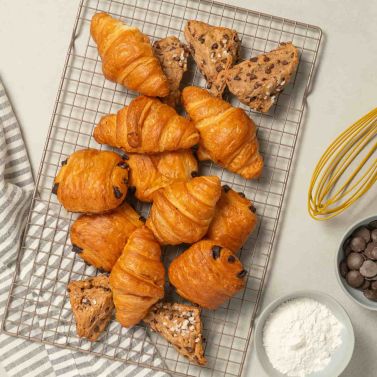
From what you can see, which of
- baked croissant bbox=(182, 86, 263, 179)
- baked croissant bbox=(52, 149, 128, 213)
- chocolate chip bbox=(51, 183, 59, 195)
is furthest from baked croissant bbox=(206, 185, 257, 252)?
chocolate chip bbox=(51, 183, 59, 195)

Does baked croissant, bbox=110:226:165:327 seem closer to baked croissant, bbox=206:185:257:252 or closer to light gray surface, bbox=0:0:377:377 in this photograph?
baked croissant, bbox=206:185:257:252

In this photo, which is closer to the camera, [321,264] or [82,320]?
[82,320]

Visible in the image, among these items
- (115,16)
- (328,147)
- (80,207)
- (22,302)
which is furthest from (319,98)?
(22,302)

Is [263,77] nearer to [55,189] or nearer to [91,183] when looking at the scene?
[91,183]

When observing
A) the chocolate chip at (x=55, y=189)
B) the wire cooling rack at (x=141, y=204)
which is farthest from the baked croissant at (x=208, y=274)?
the chocolate chip at (x=55, y=189)

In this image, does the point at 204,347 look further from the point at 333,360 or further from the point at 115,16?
the point at 115,16
